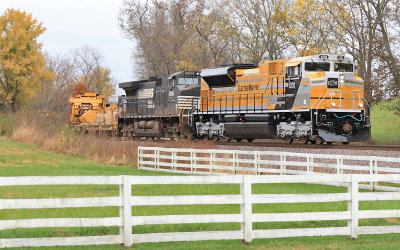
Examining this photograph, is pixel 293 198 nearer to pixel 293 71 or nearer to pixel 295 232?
pixel 295 232

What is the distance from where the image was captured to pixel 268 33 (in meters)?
34.6

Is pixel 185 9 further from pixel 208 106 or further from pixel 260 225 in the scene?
pixel 260 225

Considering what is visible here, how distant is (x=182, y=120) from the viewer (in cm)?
2716

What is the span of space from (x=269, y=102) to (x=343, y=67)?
3.23 meters

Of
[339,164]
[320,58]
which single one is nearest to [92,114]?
[320,58]

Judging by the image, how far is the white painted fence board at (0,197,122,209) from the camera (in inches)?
270

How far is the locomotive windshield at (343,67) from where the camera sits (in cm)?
2089

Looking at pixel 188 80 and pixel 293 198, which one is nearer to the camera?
pixel 293 198

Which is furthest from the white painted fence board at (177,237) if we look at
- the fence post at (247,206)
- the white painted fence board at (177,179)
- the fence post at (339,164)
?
the fence post at (339,164)

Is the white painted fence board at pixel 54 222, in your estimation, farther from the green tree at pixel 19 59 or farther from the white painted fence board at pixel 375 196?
the green tree at pixel 19 59

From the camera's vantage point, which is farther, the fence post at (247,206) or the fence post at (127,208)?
the fence post at (247,206)

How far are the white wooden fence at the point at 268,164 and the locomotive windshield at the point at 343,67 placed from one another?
441 centimetres

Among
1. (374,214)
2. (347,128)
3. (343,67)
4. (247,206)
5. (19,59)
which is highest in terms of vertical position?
(19,59)

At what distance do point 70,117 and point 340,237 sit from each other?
35.7 metres
